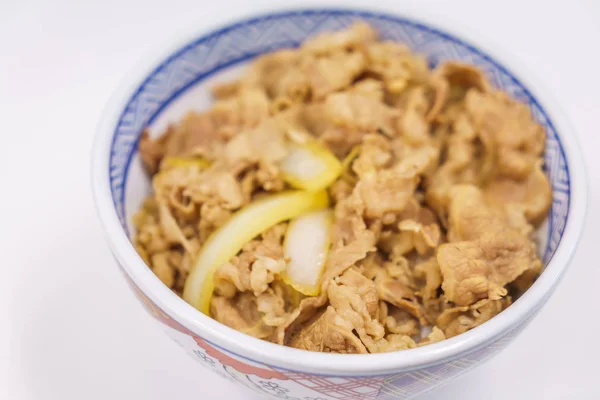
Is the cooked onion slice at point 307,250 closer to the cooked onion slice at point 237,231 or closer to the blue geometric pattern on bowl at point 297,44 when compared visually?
the cooked onion slice at point 237,231

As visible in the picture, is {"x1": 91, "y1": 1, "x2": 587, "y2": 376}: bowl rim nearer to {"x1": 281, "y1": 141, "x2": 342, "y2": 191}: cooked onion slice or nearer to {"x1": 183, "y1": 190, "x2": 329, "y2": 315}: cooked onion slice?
{"x1": 183, "y1": 190, "x2": 329, "y2": 315}: cooked onion slice

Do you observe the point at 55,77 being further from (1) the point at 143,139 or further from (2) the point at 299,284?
(2) the point at 299,284

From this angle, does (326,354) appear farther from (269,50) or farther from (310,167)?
(269,50)

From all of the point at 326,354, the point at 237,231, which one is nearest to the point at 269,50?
the point at 237,231

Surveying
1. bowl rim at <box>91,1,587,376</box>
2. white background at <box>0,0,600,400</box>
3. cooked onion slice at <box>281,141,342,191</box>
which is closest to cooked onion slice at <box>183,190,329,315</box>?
cooked onion slice at <box>281,141,342,191</box>

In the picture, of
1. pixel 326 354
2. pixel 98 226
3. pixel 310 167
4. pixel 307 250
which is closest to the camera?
pixel 326 354
